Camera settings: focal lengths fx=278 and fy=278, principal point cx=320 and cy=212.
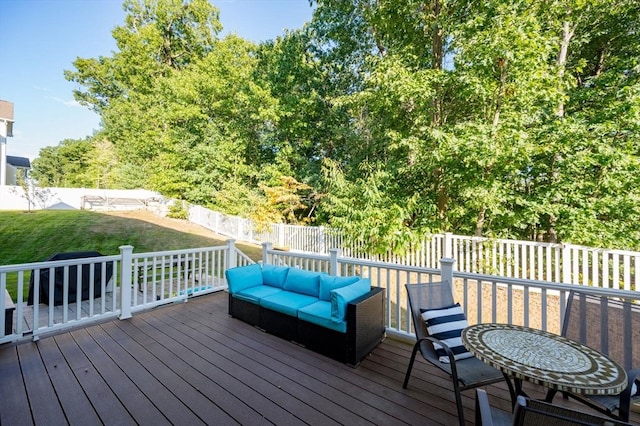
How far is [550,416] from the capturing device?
104cm

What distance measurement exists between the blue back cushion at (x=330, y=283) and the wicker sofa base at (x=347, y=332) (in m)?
0.31

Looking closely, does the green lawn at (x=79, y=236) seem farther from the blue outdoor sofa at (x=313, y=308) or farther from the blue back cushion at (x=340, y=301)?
the blue back cushion at (x=340, y=301)

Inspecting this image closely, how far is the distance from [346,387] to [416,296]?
1.08m

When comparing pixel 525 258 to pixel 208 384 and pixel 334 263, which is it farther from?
pixel 208 384

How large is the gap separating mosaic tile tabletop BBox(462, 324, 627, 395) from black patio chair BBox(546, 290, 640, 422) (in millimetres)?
347

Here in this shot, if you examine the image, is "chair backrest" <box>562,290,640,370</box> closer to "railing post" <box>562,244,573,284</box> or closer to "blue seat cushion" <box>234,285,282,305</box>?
"blue seat cushion" <box>234,285,282,305</box>

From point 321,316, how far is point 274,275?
54.2 inches

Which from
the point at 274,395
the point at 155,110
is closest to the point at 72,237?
the point at 155,110

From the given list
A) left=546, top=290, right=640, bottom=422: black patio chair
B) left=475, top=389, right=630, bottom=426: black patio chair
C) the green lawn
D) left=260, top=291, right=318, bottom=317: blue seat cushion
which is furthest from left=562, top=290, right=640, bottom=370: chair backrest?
the green lawn

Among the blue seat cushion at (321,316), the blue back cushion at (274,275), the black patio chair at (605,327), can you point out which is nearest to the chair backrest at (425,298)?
the blue seat cushion at (321,316)

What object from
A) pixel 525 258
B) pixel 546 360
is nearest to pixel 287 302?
pixel 546 360

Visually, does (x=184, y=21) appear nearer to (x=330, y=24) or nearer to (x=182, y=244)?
(x=330, y=24)

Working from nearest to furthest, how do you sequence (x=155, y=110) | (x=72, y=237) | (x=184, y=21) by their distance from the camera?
1. (x=72, y=237)
2. (x=155, y=110)
3. (x=184, y=21)

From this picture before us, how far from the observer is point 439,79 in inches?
269
